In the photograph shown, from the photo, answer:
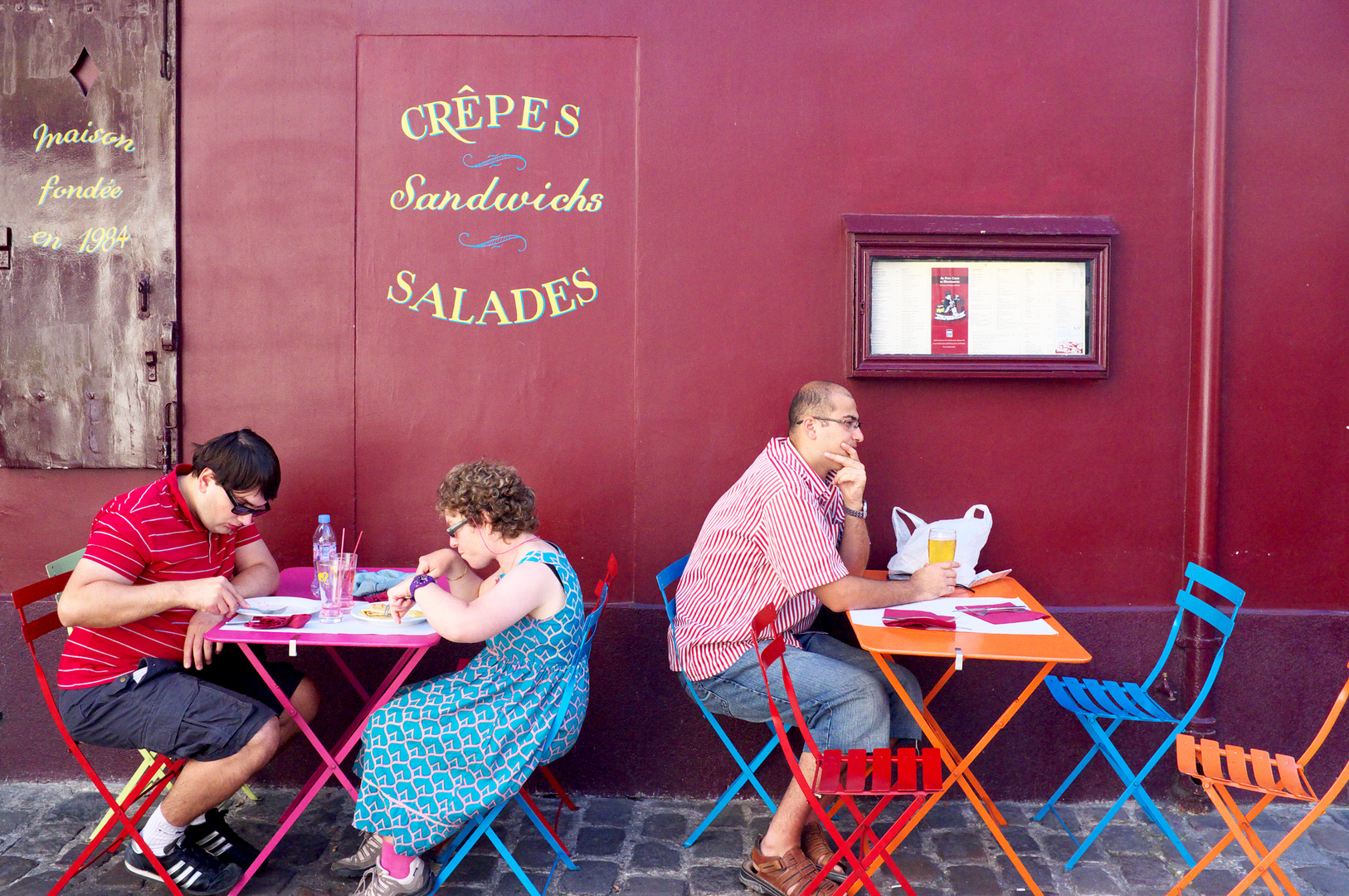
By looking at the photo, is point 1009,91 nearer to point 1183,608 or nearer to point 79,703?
point 1183,608

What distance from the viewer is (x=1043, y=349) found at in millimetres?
3906

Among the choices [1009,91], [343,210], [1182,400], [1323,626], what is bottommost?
[1323,626]

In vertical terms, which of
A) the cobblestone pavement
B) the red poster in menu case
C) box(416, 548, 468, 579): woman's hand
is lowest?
the cobblestone pavement

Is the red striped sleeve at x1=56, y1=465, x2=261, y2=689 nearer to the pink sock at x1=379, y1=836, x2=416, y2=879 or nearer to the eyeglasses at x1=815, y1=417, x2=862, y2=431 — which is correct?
the pink sock at x1=379, y1=836, x2=416, y2=879

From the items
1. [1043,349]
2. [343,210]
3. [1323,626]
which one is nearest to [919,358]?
[1043,349]

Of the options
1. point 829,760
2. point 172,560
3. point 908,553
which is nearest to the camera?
point 829,760

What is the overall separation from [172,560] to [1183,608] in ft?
12.3

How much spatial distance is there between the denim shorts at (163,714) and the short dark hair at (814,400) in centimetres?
211

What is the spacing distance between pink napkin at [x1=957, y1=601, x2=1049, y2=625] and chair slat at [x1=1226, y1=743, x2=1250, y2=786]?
67 centimetres

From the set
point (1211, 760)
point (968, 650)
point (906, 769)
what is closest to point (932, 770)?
point (906, 769)

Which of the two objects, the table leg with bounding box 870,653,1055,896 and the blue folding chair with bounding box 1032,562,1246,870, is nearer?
the table leg with bounding box 870,653,1055,896

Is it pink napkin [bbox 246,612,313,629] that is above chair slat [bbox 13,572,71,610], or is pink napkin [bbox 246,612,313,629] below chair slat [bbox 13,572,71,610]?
below

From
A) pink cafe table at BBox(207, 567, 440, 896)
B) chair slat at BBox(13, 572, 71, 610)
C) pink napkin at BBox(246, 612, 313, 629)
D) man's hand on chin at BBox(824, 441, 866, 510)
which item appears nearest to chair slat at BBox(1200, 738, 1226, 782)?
man's hand on chin at BBox(824, 441, 866, 510)

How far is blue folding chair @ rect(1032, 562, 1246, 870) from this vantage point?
3229 millimetres
